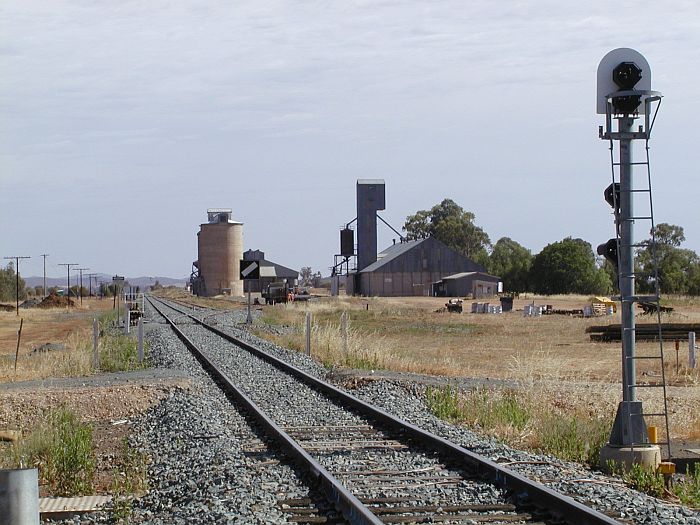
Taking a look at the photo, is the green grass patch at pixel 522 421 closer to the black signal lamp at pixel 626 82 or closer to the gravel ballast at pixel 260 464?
the gravel ballast at pixel 260 464

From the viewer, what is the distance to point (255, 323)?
47.0 metres

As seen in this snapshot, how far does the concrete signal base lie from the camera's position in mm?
10281

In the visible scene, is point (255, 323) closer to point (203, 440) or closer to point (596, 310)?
point (596, 310)

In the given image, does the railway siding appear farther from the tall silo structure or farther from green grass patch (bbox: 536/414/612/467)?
the tall silo structure

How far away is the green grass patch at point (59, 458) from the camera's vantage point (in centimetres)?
1037

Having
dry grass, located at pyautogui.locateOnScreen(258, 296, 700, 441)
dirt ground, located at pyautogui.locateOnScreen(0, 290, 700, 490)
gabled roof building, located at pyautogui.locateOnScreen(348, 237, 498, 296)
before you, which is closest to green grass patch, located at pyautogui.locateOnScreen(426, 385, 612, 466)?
dry grass, located at pyautogui.locateOnScreen(258, 296, 700, 441)

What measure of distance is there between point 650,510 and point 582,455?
329cm

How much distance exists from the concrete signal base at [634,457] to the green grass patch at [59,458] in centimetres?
522

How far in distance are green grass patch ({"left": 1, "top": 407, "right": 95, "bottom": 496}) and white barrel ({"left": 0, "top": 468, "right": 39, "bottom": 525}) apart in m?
5.01

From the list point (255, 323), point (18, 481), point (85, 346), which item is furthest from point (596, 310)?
point (18, 481)

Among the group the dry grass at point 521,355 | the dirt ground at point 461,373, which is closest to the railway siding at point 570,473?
the dry grass at point 521,355

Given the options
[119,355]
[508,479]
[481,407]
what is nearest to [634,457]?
[508,479]

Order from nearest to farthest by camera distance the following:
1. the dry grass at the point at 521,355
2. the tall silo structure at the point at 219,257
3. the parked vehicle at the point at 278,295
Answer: the dry grass at the point at 521,355
the parked vehicle at the point at 278,295
the tall silo structure at the point at 219,257

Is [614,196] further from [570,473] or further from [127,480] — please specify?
[127,480]
